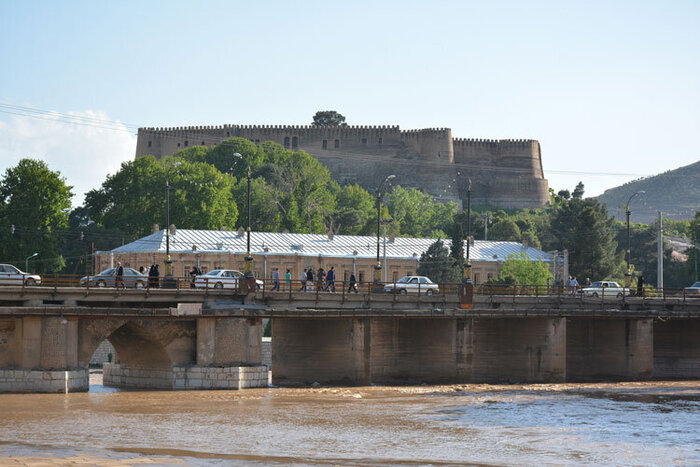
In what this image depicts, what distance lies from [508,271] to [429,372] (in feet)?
120

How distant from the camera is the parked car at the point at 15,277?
40.2 m

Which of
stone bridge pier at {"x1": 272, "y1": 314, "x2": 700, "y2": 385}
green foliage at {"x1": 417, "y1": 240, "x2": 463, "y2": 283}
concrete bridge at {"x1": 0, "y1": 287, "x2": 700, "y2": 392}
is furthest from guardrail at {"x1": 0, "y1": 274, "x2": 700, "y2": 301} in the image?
green foliage at {"x1": 417, "y1": 240, "x2": 463, "y2": 283}

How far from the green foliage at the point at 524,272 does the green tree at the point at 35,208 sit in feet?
113

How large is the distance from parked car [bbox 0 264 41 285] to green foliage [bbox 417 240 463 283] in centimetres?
4555

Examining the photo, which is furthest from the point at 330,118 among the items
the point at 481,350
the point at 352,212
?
the point at 481,350

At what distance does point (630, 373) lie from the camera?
2212 inches

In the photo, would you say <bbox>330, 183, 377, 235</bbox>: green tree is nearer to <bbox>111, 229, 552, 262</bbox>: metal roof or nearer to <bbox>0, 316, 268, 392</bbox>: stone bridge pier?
<bbox>111, 229, 552, 262</bbox>: metal roof

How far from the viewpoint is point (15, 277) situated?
140 feet

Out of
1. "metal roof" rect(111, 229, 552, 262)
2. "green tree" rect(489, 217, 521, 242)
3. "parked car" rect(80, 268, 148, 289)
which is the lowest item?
"parked car" rect(80, 268, 148, 289)

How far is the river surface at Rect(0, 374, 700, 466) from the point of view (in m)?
29.5

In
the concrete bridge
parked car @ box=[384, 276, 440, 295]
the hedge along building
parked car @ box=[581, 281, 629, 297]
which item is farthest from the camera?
the hedge along building

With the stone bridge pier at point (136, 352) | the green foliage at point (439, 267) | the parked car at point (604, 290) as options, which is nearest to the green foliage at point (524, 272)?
the green foliage at point (439, 267)

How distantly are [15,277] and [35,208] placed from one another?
136 ft

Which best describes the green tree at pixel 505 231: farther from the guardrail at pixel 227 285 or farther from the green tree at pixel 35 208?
the guardrail at pixel 227 285
